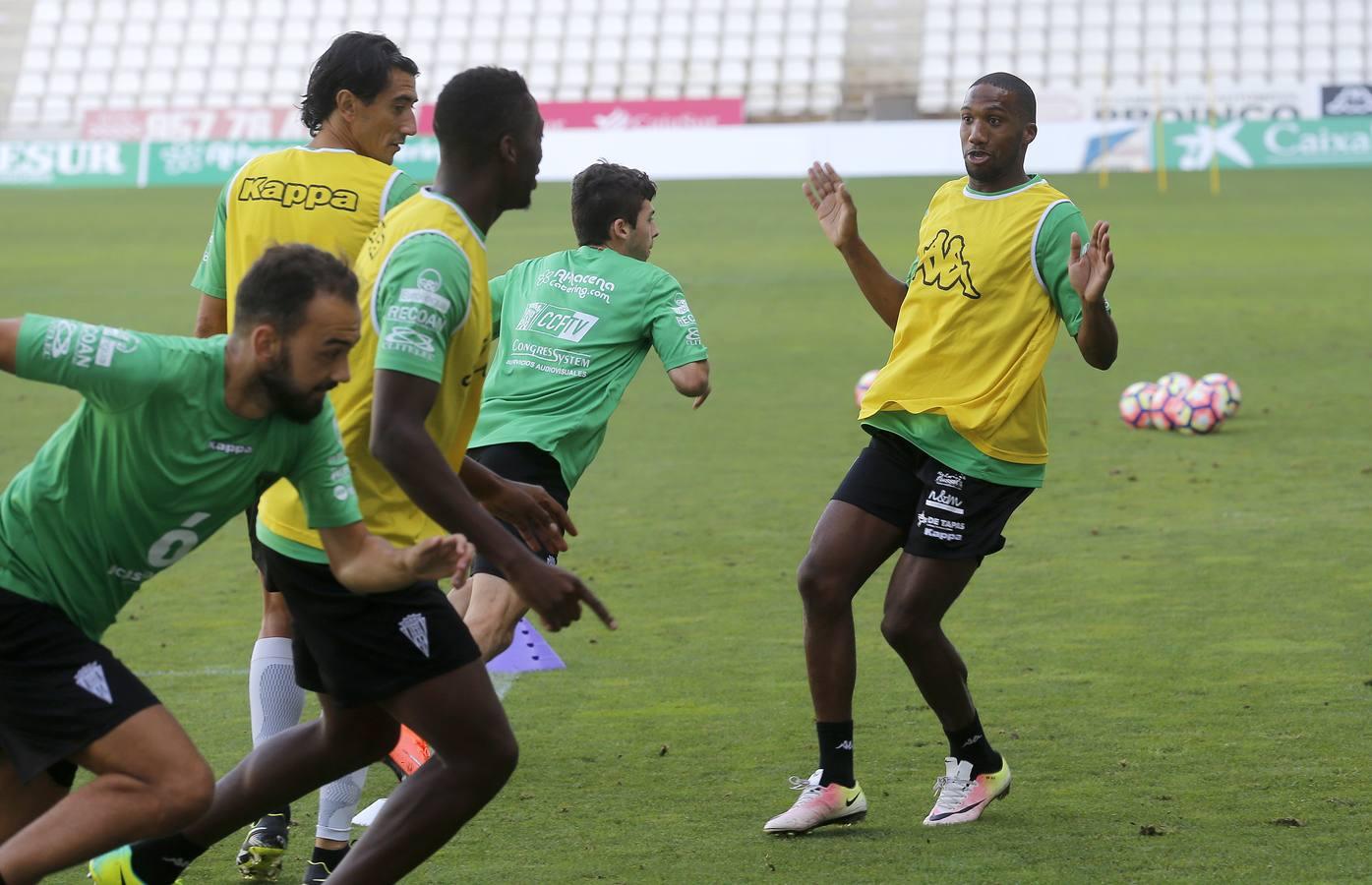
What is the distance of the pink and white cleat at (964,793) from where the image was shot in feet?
16.7

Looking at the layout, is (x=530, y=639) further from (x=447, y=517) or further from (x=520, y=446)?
(x=447, y=517)

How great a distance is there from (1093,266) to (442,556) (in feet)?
7.69

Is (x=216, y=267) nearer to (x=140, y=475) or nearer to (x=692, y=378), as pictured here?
(x=692, y=378)

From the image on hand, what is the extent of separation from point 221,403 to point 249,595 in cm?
483

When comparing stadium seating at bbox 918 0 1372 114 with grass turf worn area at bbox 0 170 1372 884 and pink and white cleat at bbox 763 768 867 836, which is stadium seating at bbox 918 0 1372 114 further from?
pink and white cleat at bbox 763 768 867 836

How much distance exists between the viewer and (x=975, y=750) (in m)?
5.18

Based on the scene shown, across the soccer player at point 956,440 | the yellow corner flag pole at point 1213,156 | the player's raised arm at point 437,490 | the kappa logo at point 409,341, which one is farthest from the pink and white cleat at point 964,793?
the yellow corner flag pole at point 1213,156

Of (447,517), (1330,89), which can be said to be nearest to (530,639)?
(447,517)

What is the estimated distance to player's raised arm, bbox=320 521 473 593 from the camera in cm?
368

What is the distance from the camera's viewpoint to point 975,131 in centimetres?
544

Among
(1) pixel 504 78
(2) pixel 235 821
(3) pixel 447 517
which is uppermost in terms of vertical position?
(1) pixel 504 78

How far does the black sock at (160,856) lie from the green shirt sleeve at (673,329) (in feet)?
6.94

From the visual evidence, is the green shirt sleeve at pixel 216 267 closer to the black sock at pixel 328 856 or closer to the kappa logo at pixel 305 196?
the kappa logo at pixel 305 196

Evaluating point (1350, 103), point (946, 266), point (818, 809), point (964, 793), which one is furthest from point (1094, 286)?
point (1350, 103)
